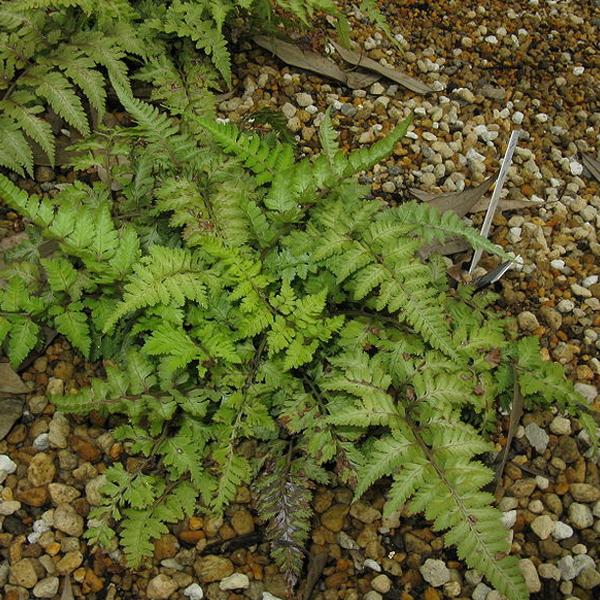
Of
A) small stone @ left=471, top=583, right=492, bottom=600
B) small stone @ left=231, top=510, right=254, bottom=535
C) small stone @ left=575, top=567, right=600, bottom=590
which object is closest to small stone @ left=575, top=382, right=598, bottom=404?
small stone @ left=575, top=567, right=600, bottom=590

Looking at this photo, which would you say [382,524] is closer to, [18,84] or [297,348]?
[297,348]

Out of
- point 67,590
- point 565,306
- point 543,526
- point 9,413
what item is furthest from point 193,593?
point 565,306

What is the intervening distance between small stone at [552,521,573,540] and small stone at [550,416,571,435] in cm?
35

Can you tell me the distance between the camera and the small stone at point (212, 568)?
7.47 ft

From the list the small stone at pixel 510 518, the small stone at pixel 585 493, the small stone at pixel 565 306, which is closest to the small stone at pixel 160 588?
the small stone at pixel 510 518

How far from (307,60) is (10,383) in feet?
7.11

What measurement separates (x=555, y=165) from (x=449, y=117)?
58cm

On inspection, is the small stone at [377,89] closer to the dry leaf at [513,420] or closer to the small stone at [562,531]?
the dry leaf at [513,420]

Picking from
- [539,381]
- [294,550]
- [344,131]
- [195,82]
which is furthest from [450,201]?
[294,550]

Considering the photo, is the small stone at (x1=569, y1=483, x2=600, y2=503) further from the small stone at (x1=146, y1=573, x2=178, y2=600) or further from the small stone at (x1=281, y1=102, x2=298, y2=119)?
the small stone at (x1=281, y1=102, x2=298, y2=119)

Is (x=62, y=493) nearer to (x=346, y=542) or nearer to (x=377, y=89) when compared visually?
(x=346, y=542)

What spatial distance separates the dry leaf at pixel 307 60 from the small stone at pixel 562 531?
232cm

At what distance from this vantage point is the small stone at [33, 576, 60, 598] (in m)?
2.19

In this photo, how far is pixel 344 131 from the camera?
345cm
